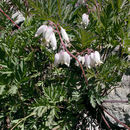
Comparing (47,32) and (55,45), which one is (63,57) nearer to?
(55,45)

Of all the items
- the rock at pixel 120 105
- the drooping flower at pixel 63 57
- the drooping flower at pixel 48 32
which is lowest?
the rock at pixel 120 105

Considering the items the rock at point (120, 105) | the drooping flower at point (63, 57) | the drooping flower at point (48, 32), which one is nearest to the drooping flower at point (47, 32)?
the drooping flower at point (48, 32)

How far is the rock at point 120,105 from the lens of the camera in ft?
7.69

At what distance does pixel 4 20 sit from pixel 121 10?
6.02 ft

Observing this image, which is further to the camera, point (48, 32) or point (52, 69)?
point (52, 69)

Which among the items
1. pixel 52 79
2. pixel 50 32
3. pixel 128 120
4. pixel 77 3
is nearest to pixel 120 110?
pixel 128 120

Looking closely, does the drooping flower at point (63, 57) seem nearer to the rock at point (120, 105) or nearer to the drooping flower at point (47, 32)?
the drooping flower at point (47, 32)

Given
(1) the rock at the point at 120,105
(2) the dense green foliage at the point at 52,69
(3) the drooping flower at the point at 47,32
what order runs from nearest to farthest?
(3) the drooping flower at the point at 47,32 < (2) the dense green foliage at the point at 52,69 < (1) the rock at the point at 120,105

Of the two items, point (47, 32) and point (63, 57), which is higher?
point (47, 32)

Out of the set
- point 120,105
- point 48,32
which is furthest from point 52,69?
point 120,105

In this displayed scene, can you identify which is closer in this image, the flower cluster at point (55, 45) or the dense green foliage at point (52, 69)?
the flower cluster at point (55, 45)

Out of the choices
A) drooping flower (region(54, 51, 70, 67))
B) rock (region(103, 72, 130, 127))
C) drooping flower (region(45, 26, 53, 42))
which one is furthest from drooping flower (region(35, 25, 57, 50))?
rock (region(103, 72, 130, 127))

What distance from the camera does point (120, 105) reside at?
242cm

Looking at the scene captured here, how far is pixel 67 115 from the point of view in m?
2.18
